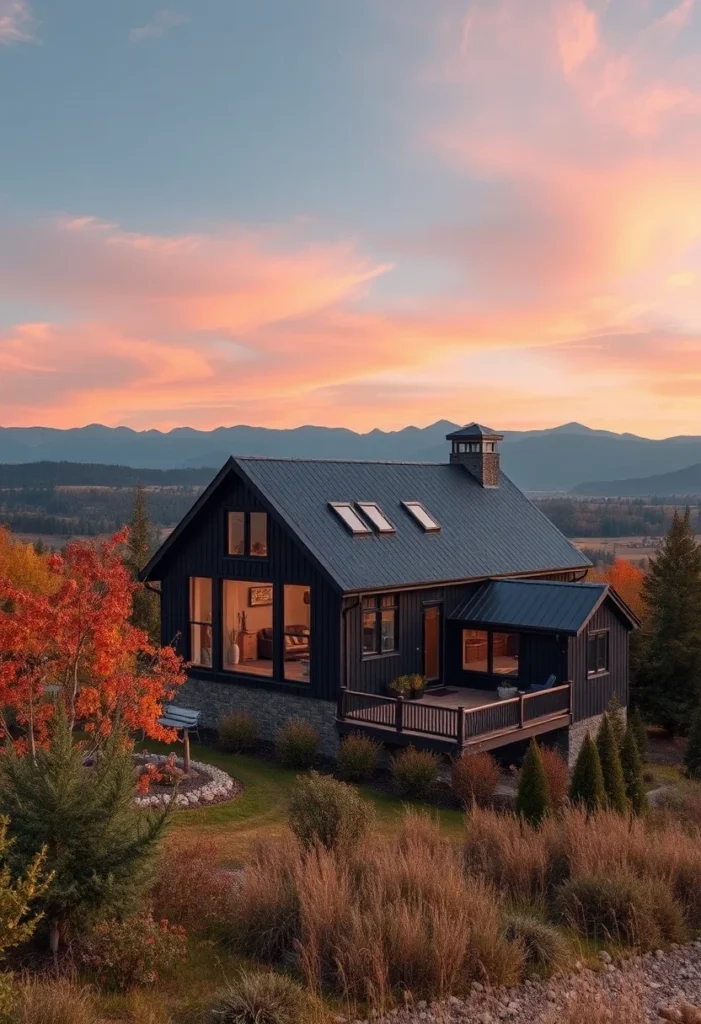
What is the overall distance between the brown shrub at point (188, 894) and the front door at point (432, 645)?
12387mm

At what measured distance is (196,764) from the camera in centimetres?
1747

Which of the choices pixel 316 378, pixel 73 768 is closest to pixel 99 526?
pixel 316 378

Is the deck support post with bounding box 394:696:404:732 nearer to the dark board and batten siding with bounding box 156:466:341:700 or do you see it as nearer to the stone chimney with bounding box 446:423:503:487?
the dark board and batten siding with bounding box 156:466:341:700

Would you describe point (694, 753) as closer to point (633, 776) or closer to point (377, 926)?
point (633, 776)

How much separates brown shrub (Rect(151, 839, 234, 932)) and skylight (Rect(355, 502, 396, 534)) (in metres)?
12.0

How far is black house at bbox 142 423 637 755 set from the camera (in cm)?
1900

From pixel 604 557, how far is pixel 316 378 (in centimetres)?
6975

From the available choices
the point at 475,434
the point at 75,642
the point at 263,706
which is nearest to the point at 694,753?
the point at 475,434

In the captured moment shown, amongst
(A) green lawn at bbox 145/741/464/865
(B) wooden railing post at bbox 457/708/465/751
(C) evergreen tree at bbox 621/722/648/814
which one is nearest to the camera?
(A) green lawn at bbox 145/741/464/865

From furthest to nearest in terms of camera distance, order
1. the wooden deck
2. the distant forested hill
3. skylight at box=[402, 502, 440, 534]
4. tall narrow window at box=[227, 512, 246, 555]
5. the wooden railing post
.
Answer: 1. the distant forested hill
2. skylight at box=[402, 502, 440, 534]
3. tall narrow window at box=[227, 512, 246, 555]
4. the wooden deck
5. the wooden railing post

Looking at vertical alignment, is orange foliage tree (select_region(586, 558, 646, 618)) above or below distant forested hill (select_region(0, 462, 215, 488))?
below

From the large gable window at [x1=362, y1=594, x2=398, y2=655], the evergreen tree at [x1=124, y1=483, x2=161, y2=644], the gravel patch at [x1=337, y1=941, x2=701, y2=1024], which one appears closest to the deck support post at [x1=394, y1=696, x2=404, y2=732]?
the large gable window at [x1=362, y1=594, x2=398, y2=655]

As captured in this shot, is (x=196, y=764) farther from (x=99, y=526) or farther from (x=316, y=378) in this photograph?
(x=99, y=526)

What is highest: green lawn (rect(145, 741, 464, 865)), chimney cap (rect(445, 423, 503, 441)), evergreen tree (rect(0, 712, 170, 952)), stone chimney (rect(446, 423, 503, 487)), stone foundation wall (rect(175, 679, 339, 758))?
chimney cap (rect(445, 423, 503, 441))
